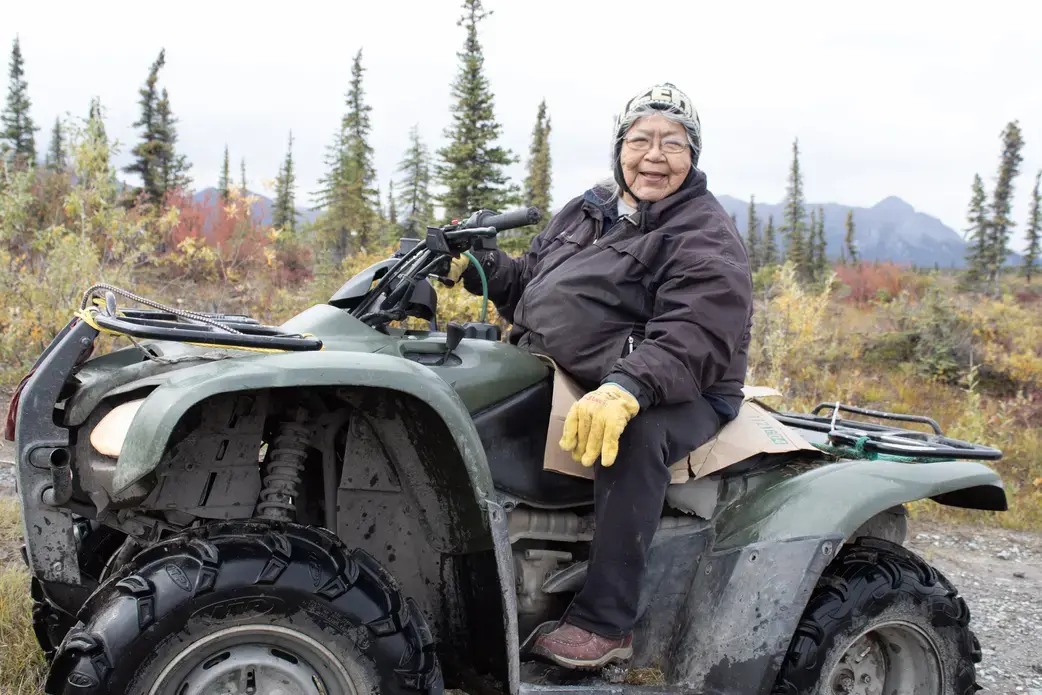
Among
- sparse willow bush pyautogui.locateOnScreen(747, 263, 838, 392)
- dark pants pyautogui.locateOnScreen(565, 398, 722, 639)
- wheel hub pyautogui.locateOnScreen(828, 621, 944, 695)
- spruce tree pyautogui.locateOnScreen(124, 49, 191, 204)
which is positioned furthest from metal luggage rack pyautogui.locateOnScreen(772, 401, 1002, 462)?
spruce tree pyautogui.locateOnScreen(124, 49, 191, 204)

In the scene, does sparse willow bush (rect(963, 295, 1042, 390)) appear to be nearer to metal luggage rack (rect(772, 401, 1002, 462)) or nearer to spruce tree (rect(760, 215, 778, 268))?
metal luggage rack (rect(772, 401, 1002, 462))

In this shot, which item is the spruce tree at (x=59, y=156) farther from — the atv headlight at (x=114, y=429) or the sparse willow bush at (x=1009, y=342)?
the sparse willow bush at (x=1009, y=342)

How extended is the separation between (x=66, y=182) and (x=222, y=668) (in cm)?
1972

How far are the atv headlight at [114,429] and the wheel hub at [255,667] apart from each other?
0.56 metres

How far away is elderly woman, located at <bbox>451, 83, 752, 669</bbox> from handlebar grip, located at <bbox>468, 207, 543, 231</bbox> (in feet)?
0.69

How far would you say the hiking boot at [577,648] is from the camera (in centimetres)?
244

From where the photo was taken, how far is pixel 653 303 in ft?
9.12

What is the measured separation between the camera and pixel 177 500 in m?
2.23

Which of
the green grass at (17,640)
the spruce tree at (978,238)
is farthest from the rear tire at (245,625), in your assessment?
the spruce tree at (978,238)

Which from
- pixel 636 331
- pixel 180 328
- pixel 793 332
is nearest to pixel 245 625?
pixel 180 328

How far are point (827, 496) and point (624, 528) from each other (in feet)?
2.46

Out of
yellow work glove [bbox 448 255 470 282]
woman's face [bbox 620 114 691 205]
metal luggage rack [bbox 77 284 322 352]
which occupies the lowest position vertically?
metal luggage rack [bbox 77 284 322 352]

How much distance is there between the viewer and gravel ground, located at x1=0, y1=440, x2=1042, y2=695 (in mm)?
3996

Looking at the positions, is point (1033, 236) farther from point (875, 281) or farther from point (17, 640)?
point (17, 640)
